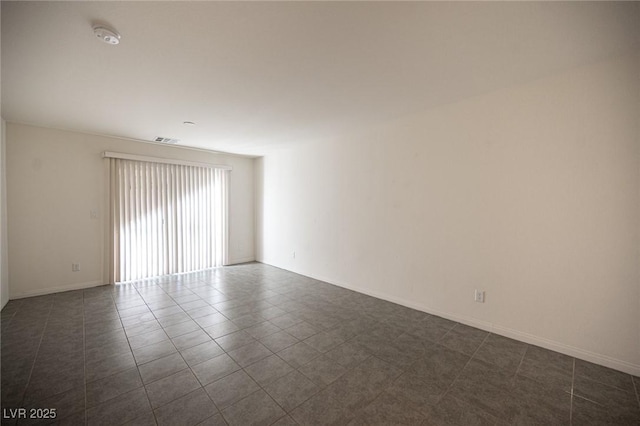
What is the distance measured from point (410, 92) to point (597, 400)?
2935 mm

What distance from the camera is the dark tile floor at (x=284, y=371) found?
170 cm

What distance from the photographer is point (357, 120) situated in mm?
3596

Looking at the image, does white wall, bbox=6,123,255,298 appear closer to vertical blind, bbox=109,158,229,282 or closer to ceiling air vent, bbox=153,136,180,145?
vertical blind, bbox=109,158,229,282

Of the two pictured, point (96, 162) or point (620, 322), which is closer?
point (620, 322)

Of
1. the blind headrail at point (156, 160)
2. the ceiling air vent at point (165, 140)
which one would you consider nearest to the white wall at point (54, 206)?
the blind headrail at point (156, 160)

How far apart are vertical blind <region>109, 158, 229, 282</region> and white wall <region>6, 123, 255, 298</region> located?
0.82 feet

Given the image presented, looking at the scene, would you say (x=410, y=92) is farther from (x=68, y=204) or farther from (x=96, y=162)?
(x=68, y=204)

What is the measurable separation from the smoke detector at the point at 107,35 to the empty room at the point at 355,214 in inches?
0.6

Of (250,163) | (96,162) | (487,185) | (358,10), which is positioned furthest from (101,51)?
(250,163)

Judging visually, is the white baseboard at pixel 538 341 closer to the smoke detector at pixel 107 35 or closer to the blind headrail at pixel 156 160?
the smoke detector at pixel 107 35

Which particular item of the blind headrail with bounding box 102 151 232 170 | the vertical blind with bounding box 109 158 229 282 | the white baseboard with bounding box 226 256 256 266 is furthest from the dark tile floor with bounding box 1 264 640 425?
the white baseboard with bounding box 226 256 256 266

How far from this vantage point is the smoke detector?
5.58 ft

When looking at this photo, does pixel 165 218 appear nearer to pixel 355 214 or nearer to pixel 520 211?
pixel 355 214

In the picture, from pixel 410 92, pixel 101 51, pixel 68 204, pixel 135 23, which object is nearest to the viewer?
pixel 135 23
